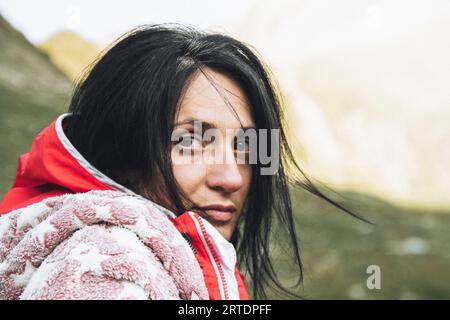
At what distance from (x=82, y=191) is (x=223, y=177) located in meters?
0.35

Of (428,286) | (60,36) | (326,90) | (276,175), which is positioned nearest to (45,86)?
(60,36)

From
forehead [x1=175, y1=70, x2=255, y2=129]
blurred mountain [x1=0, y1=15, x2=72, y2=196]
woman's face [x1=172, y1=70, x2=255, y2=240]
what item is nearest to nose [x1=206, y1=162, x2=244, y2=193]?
woman's face [x1=172, y1=70, x2=255, y2=240]

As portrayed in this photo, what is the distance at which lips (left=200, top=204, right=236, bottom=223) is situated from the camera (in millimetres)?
1498

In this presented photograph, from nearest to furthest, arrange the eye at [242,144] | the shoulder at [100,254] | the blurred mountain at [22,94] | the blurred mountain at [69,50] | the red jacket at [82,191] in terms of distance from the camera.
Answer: the shoulder at [100,254] < the red jacket at [82,191] < the eye at [242,144] < the blurred mountain at [22,94] < the blurred mountain at [69,50]

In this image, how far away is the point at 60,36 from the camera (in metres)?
19.8

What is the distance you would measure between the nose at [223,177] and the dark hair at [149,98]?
0.29 feet

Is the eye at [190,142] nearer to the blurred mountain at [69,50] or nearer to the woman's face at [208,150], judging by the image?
the woman's face at [208,150]

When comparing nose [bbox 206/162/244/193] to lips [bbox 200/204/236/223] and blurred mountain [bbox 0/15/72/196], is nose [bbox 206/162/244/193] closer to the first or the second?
lips [bbox 200/204/236/223]

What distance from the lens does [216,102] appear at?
1502 mm

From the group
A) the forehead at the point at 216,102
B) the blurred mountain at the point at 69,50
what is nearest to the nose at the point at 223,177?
the forehead at the point at 216,102

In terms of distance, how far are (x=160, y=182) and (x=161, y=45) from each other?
0.40 meters

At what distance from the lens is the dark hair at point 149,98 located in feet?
4.76

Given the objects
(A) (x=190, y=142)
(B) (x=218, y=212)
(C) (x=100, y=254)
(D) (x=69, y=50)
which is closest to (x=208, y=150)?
(A) (x=190, y=142)

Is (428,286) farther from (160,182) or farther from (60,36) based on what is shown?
(60,36)
